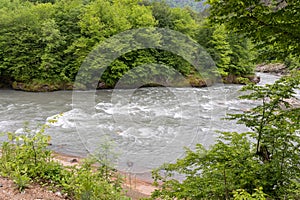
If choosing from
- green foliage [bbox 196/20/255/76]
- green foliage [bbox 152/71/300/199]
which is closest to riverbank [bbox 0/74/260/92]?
green foliage [bbox 196/20/255/76]

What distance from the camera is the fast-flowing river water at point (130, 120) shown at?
28.2 ft

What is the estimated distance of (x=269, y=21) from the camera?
234cm

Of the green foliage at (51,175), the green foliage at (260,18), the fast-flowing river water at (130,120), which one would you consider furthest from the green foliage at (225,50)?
the green foliage at (260,18)

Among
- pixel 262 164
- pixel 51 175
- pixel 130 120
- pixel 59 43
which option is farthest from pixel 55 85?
pixel 262 164

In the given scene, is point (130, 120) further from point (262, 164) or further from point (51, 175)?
point (262, 164)

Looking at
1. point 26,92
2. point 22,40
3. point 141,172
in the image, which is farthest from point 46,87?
point 141,172

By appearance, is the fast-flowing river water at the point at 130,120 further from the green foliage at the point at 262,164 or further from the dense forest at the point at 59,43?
the green foliage at the point at 262,164

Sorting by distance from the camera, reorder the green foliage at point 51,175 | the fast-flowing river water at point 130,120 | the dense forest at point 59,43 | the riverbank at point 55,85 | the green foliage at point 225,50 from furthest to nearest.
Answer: the green foliage at point 225,50, the dense forest at point 59,43, the riverbank at point 55,85, the fast-flowing river water at point 130,120, the green foliage at point 51,175

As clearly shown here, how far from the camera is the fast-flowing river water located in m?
8.59

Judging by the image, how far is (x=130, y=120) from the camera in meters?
11.4

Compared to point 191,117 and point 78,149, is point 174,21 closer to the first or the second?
point 191,117

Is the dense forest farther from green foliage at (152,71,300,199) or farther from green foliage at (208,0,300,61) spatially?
green foliage at (208,0,300,61)

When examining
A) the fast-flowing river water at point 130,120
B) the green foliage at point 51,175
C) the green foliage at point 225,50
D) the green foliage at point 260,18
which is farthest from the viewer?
the green foliage at point 225,50

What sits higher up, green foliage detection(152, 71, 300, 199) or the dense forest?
the dense forest
